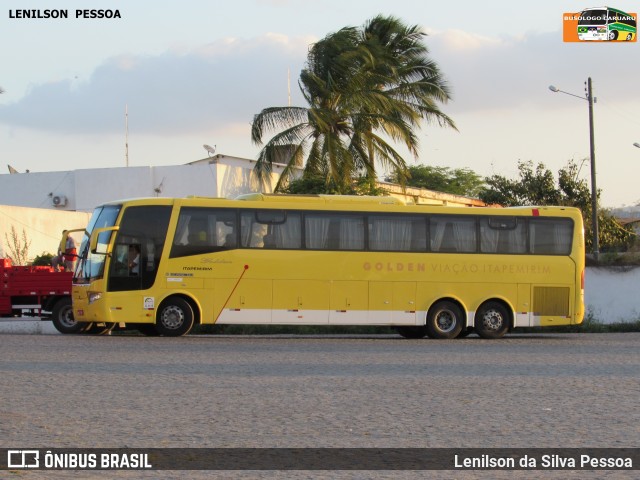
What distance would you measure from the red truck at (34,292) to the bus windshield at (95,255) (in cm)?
104

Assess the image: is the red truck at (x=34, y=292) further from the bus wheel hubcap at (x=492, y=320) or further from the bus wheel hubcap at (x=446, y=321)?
the bus wheel hubcap at (x=492, y=320)

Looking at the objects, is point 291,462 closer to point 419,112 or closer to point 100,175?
point 419,112

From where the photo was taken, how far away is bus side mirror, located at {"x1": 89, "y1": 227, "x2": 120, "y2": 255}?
24.8 meters

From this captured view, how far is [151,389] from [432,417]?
392cm

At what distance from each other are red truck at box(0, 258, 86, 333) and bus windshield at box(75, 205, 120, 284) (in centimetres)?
104

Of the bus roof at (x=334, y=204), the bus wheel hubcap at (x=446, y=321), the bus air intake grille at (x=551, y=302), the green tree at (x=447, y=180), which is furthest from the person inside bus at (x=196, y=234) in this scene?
the green tree at (x=447, y=180)

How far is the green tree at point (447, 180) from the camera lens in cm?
10338

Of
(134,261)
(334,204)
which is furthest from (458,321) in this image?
(134,261)

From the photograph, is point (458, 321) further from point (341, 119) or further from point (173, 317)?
point (341, 119)

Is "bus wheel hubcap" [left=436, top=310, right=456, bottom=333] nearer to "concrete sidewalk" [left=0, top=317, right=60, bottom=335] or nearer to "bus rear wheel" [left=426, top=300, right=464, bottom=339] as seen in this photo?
"bus rear wheel" [left=426, top=300, right=464, bottom=339]

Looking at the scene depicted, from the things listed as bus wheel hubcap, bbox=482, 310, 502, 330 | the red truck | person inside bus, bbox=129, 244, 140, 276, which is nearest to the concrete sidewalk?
the red truck

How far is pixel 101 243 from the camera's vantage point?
24.9 m

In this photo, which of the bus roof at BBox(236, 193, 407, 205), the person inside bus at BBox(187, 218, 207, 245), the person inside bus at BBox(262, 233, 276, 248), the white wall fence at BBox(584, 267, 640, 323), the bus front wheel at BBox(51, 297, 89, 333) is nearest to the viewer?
the person inside bus at BBox(187, 218, 207, 245)

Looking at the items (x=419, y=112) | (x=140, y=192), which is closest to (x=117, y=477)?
(x=419, y=112)
